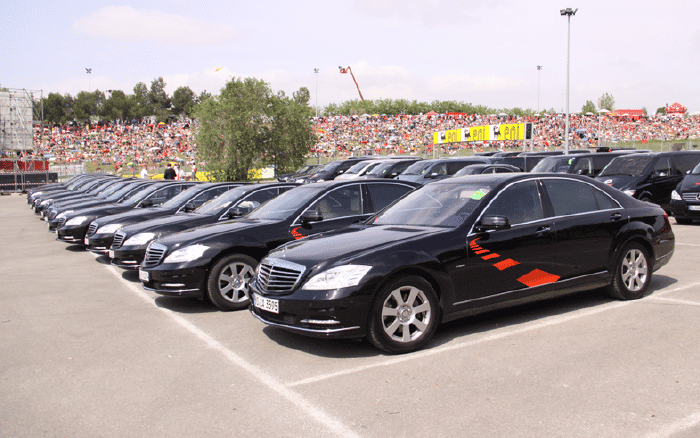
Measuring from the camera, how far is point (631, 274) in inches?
260

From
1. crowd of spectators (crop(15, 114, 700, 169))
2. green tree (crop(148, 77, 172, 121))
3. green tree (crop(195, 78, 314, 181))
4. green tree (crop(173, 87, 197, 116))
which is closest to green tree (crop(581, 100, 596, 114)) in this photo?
crowd of spectators (crop(15, 114, 700, 169))

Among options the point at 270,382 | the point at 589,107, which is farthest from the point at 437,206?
the point at 589,107

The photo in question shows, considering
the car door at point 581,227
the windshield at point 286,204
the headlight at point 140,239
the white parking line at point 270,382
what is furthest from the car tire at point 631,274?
the headlight at point 140,239

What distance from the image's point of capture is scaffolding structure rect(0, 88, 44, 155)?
50.3m

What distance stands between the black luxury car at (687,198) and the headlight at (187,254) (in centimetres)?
1154

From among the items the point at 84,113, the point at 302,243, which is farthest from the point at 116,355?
the point at 84,113

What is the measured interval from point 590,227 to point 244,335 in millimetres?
3804

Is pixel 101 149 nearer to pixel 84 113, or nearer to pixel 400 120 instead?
pixel 400 120

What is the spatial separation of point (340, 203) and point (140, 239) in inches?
129

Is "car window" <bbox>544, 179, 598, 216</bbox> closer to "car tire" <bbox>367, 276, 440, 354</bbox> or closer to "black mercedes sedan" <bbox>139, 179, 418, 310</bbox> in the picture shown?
"car tire" <bbox>367, 276, 440, 354</bbox>

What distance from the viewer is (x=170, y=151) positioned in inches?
2206

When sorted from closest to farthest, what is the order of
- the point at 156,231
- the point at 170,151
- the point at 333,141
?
the point at 156,231 → the point at 170,151 → the point at 333,141

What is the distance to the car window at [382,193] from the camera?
26.4 ft

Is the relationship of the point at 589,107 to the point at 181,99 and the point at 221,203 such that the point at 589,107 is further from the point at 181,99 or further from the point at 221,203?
the point at 221,203
